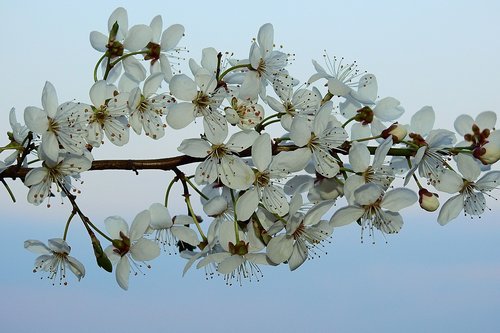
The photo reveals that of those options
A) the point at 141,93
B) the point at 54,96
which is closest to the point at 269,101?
the point at 141,93

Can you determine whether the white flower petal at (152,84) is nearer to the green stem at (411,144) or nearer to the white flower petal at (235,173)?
the white flower petal at (235,173)

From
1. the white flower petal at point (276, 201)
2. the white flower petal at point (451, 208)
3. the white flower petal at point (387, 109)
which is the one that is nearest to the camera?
the white flower petal at point (276, 201)

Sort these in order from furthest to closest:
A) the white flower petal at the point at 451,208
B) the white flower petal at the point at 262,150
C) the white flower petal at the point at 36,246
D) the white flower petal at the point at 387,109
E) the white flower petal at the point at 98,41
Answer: the white flower petal at the point at 98,41, the white flower petal at the point at 387,109, the white flower petal at the point at 36,246, the white flower petal at the point at 451,208, the white flower petal at the point at 262,150

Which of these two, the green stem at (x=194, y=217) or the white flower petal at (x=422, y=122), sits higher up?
the white flower petal at (x=422, y=122)

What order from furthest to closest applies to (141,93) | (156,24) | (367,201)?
1. (156,24)
2. (141,93)
3. (367,201)

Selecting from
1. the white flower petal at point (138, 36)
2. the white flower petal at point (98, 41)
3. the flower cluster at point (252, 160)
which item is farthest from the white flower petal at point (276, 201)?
the white flower petal at point (98, 41)

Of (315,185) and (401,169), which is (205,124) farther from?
(401,169)
